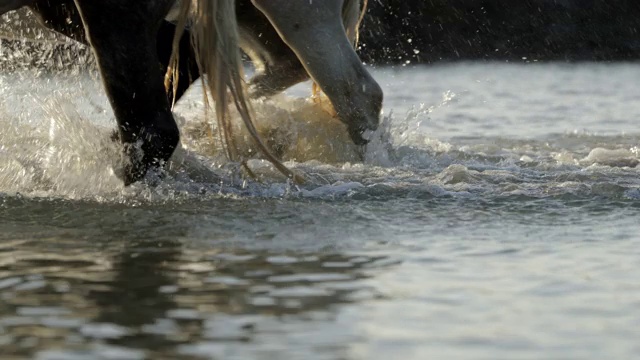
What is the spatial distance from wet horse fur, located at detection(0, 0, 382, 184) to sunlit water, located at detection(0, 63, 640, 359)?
6.6 inches

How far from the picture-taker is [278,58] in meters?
6.61

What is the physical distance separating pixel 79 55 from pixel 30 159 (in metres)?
1.15

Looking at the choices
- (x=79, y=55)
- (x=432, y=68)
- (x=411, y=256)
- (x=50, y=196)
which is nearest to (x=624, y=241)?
(x=411, y=256)

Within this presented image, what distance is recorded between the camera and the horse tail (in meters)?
5.14

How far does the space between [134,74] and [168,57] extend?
3.19ft

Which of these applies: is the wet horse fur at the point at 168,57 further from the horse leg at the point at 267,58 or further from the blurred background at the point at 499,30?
the blurred background at the point at 499,30

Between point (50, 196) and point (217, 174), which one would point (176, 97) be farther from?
point (50, 196)

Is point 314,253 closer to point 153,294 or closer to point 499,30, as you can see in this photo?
point 153,294

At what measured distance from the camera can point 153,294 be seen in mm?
3434

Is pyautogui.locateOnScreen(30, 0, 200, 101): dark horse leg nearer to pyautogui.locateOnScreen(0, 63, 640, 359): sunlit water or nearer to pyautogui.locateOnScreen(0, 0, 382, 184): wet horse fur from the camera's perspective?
pyautogui.locateOnScreen(0, 0, 382, 184): wet horse fur

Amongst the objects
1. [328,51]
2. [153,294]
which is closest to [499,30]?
[328,51]

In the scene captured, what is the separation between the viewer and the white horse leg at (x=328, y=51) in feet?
18.3

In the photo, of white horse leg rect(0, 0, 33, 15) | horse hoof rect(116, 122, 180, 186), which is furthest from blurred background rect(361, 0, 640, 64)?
white horse leg rect(0, 0, 33, 15)

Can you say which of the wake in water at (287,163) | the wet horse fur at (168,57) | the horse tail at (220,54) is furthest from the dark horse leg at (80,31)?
the wake in water at (287,163)
